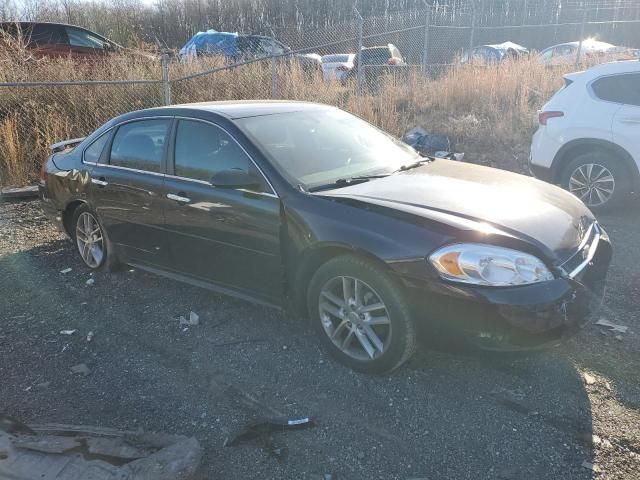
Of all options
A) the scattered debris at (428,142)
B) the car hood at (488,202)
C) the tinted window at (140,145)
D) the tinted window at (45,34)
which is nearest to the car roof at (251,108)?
the tinted window at (140,145)

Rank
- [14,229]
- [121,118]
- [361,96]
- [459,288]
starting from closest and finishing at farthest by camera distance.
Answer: [459,288]
[121,118]
[14,229]
[361,96]

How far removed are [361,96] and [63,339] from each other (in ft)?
27.8

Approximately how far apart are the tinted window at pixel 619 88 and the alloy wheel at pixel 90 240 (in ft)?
18.8

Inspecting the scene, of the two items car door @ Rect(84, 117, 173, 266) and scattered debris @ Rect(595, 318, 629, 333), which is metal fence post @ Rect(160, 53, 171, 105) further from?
scattered debris @ Rect(595, 318, 629, 333)

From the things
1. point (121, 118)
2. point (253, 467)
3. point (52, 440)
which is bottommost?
point (253, 467)

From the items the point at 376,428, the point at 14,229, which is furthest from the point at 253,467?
the point at 14,229

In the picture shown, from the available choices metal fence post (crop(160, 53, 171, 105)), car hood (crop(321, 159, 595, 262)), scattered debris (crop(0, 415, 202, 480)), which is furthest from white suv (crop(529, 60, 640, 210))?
metal fence post (crop(160, 53, 171, 105))

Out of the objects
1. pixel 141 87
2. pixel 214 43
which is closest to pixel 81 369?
pixel 141 87

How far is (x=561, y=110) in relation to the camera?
660 cm

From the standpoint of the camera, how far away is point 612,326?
3762 mm

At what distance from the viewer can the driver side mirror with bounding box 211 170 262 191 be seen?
11.7 ft

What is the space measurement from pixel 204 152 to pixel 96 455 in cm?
228

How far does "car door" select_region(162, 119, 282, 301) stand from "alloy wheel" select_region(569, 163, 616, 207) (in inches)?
180

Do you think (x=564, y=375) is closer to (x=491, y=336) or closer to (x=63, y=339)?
(x=491, y=336)
